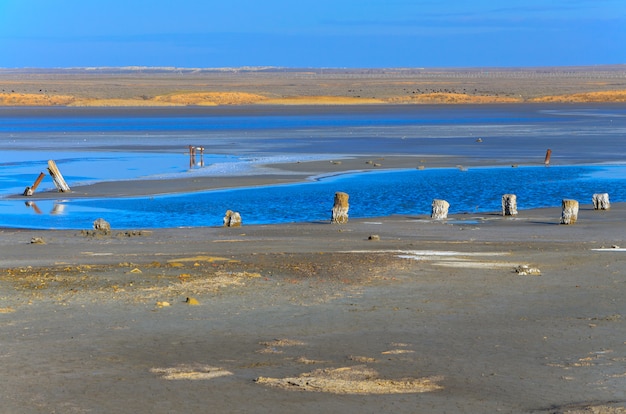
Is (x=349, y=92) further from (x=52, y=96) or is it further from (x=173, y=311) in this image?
(x=173, y=311)

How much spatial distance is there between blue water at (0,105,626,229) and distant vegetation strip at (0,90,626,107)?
922 inches

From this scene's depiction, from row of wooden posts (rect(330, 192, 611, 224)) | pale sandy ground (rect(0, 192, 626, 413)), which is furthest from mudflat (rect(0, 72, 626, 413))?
row of wooden posts (rect(330, 192, 611, 224))

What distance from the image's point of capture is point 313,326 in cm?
1194

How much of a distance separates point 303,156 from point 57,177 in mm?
15097

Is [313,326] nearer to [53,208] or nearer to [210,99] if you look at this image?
[53,208]

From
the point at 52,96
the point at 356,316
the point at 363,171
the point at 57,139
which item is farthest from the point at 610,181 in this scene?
the point at 52,96

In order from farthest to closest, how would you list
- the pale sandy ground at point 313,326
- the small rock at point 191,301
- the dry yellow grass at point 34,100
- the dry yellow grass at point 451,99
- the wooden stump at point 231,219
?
1. the dry yellow grass at point 451,99
2. the dry yellow grass at point 34,100
3. the wooden stump at point 231,219
4. the small rock at point 191,301
5. the pale sandy ground at point 313,326

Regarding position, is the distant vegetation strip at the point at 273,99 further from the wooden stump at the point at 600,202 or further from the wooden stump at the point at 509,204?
the wooden stump at the point at 509,204

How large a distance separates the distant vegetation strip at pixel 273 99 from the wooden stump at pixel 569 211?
8940 centimetres

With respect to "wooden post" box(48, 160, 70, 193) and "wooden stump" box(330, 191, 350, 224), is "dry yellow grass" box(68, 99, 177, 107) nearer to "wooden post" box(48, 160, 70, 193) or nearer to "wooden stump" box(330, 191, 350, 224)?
"wooden post" box(48, 160, 70, 193)

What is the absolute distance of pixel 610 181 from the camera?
34219mm

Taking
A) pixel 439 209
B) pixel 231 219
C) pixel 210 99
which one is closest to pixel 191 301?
pixel 231 219

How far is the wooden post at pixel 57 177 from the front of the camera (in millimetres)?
30969

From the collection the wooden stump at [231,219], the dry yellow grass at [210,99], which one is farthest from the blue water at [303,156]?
the dry yellow grass at [210,99]
